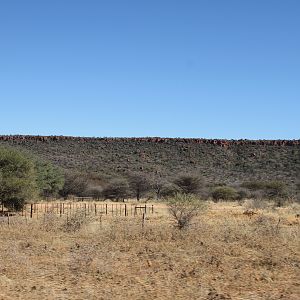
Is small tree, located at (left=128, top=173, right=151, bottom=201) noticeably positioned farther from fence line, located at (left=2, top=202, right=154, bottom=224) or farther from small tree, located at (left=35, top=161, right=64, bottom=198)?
fence line, located at (left=2, top=202, right=154, bottom=224)

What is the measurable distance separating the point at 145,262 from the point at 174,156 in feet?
195

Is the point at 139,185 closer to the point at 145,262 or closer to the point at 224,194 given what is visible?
the point at 224,194

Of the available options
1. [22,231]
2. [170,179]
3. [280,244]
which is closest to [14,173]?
[22,231]

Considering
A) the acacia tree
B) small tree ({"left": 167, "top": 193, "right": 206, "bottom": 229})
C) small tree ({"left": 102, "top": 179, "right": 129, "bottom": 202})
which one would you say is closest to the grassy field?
small tree ({"left": 167, "top": 193, "right": 206, "bottom": 229})

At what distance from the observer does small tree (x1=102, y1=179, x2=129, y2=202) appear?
5734 cm

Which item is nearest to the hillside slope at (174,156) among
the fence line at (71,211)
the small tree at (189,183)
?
the small tree at (189,183)

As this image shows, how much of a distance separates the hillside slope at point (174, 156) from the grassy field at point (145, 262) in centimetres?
4205

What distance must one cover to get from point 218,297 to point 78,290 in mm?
3423

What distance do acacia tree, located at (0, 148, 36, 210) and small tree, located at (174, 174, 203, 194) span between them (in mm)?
23560

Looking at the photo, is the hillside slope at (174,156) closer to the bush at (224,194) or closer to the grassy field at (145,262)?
the bush at (224,194)

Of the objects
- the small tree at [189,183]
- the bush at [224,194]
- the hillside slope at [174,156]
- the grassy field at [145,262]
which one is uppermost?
the hillside slope at [174,156]

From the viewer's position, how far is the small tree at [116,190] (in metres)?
57.3

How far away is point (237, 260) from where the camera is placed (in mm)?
17016

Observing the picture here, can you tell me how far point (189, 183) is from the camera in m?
57.8
